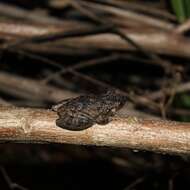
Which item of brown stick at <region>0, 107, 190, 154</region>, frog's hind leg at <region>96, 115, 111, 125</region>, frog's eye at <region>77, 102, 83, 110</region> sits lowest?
brown stick at <region>0, 107, 190, 154</region>

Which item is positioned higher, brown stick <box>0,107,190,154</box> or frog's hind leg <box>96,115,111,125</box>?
frog's hind leg <box>96,115,111,125</box>

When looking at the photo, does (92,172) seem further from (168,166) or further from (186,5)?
(186,5)

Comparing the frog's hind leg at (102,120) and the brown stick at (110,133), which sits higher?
the frog's hind leg at (102,120)

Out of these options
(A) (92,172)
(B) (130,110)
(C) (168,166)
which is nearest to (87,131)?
(B) (130,110)

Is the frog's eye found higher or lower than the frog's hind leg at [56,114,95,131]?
higher
